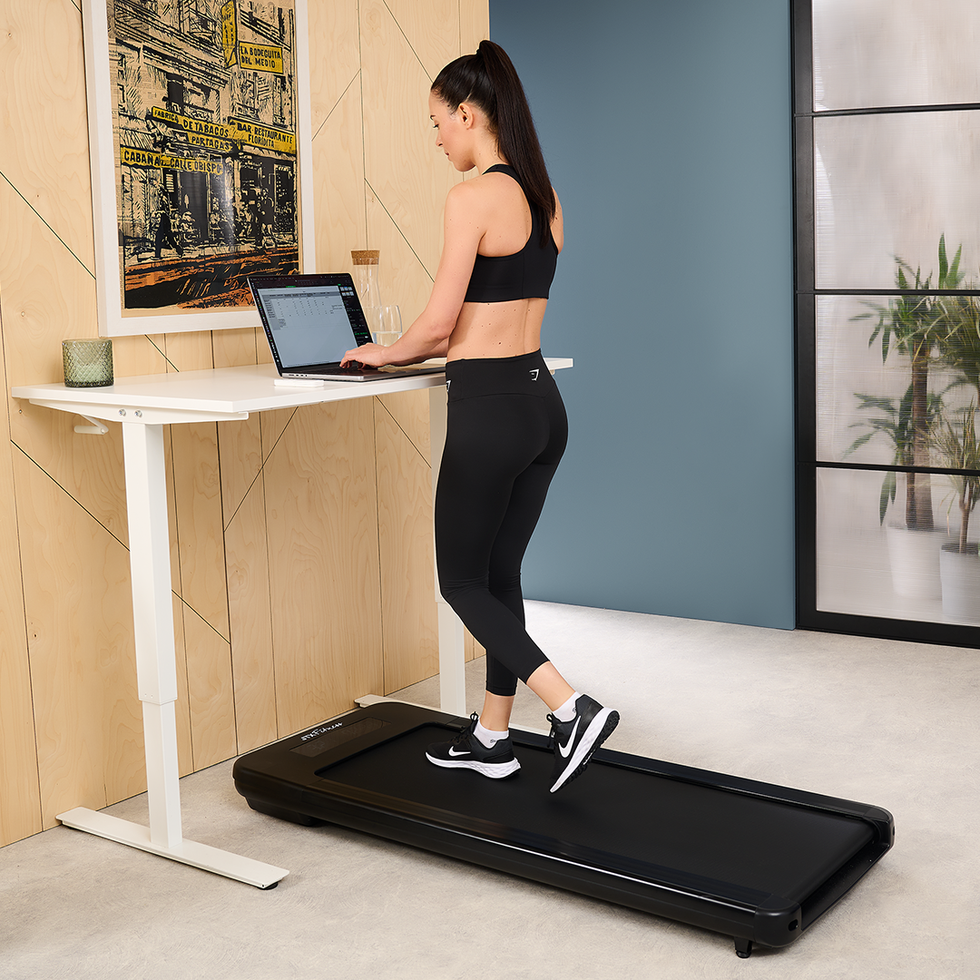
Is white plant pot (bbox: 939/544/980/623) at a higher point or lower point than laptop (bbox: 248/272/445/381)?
lower

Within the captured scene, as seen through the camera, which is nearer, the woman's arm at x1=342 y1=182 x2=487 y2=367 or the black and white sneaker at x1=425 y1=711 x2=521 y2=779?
the woman's arm at x1=342 y1=182 x2=487 y2=367

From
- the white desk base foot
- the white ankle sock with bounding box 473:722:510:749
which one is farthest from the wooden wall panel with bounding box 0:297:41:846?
the white ankle sock with bounding box 473:722:510:749

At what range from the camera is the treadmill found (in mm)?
2104

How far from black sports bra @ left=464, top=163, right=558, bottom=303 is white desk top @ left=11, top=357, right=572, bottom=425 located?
0.27 metres

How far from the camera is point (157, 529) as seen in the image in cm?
242

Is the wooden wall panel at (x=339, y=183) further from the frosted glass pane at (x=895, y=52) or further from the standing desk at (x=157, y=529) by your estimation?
the frosted glass pane at (x=895, y=52)

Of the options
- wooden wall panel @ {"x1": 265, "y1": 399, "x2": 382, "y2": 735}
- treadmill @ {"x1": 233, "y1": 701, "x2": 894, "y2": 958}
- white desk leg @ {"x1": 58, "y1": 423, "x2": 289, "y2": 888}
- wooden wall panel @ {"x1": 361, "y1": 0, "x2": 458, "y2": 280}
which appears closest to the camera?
treadmill @ {"x1": 233, "y1": 701, "x2": 894, "y2": 958}

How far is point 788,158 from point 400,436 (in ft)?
5.32

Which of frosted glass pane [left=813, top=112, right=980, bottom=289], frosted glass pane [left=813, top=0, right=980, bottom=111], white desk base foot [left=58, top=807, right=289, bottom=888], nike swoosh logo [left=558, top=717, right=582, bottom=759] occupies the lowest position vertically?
white desk base foot [left=58, top=807, right=289, bottom=888]

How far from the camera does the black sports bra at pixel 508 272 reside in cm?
249

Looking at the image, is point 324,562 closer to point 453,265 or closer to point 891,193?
point 453,265

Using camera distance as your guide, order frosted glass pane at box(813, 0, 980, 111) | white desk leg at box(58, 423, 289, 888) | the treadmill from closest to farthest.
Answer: the treadmill → white desk leg at box(58, 423, 289, 888) → frosted glass pane at box(813, 0, 980, 111)

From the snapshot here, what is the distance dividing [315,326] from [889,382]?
6.81ft

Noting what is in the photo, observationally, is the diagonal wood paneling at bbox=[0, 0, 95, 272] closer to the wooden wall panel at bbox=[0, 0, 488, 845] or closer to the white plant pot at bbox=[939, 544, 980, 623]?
the wooden wall panel at bbox=[0, 0, 488, 845]
